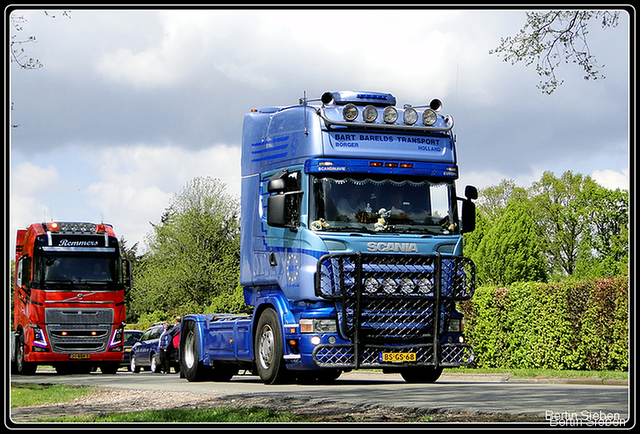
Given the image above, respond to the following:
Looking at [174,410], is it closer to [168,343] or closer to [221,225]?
[168,343]

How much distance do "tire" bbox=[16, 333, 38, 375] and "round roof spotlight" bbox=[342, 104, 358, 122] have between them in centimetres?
1401

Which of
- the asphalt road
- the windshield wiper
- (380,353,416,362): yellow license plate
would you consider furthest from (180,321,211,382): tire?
the windshield wiper

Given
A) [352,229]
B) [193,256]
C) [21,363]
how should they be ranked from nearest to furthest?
[352,229]
[21,363]
[193,256]

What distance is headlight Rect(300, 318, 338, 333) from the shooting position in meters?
14.1

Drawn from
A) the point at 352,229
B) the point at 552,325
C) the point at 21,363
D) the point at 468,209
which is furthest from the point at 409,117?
the point at 21,363

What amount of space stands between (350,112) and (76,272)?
12212 millimetres

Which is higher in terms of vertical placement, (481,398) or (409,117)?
(409,117)

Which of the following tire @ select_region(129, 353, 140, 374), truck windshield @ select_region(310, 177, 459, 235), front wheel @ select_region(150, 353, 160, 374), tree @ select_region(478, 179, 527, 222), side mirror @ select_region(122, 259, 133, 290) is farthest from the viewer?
tree @ select_region(478, 179, 527, 222)

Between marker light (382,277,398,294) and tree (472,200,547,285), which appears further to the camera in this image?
tree (472,200,547,285)

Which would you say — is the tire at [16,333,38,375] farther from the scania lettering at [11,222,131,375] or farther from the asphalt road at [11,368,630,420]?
the asphalt road at [11,368,630,420]

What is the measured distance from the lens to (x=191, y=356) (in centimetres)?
1845

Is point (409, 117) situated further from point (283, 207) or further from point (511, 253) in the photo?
point (511, 253)

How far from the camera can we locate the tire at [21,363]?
2475 centimetres

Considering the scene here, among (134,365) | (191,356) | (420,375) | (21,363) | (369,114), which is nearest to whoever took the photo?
(369,114)
